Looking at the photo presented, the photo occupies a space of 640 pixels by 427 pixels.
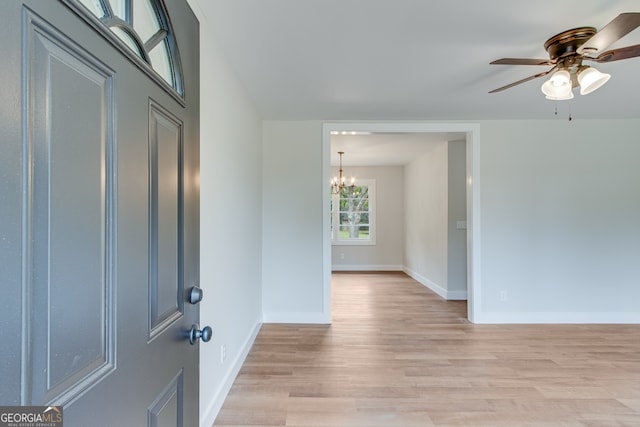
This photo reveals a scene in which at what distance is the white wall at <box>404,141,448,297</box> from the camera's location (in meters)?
5.16

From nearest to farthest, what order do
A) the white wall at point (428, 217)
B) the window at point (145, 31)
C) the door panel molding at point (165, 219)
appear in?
the window at point (145, 31)
the door panel molding at point (165, 219)
the white wall at point (428, 217)

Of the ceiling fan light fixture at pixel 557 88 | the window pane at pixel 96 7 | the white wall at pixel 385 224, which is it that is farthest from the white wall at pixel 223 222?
the white wall at pixel 385 224

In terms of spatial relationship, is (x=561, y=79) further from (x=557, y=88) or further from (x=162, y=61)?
(x=162, y=61)

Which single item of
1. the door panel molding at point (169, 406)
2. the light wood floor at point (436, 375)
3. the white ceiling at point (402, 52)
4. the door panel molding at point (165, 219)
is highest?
the white ceiling at point (402, 52)

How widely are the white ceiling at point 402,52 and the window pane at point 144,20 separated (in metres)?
0.97

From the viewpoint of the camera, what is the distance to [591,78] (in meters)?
1.85

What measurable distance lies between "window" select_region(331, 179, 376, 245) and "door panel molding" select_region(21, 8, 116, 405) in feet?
23.1

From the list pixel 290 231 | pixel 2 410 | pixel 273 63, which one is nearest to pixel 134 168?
pixel 2 410

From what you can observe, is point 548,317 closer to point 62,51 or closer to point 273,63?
point 273,63

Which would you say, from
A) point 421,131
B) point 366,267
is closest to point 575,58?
point 421,131

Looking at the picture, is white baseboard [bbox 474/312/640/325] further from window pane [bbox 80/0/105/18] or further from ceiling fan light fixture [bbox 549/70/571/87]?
window pane [bbox 80/0/105/18]

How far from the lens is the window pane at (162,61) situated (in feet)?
3.08

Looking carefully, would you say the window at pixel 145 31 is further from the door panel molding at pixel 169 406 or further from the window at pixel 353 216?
the window at pixel 353 216

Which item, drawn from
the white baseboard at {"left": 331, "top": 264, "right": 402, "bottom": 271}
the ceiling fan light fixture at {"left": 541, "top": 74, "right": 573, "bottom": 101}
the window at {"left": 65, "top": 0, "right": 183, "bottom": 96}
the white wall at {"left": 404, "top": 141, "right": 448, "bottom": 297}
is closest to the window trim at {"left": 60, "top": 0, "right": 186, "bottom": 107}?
the window at {"left": 65, "top": 0, "right": 183, "bottom": 96}
